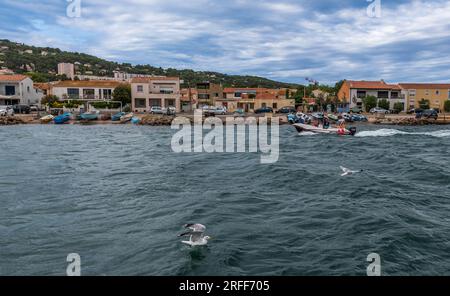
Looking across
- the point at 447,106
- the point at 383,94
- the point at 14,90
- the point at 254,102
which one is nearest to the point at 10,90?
the point at 14,90

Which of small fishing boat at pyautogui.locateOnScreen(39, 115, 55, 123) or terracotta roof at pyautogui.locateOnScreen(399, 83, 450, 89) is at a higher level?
terracotta roof at pyautogui.locateOnScreen(399, 83, 450, 89)

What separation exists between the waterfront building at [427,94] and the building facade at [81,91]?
6342 cm

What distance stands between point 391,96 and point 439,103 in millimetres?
10535

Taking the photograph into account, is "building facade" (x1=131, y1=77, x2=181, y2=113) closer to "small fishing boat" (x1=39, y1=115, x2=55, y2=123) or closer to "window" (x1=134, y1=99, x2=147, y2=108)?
"window" (x1=134, y1=99, x2=147, y2=108)

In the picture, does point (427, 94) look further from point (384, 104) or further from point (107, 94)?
point (107, 94)

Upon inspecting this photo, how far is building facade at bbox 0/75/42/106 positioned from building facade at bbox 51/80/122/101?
16.4 feet

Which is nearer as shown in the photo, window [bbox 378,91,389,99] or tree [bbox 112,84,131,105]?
tree [bbox 112,84,131,105]

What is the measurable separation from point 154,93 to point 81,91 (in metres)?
14.4

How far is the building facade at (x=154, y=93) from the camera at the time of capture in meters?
80.7

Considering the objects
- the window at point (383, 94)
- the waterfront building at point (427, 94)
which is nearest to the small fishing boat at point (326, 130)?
the window at point (383, 94)

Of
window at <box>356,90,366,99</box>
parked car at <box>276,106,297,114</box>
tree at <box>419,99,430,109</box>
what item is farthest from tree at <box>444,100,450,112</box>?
parked car at <box>276,106,297,114</box>

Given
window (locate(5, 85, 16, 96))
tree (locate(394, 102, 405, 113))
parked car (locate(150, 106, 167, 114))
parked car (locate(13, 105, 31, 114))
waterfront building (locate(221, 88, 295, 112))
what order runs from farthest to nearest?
waterfront building (locate(221, 88, 295, 112)) < tree (locate(394, 102, 405, 113)) < window (locate(5, 85, 16, 96)) < parked car (locate(150, 106, 167, 114)) < parked car (locate(13, 105, 31, 114))

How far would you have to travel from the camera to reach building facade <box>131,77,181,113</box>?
265ft
